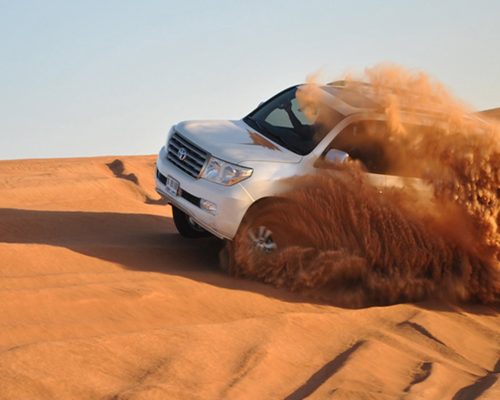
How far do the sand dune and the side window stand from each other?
1536 mm

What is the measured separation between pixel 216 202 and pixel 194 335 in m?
2.25

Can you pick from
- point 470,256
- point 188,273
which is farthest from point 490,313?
point 188,273

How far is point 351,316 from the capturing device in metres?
6.88

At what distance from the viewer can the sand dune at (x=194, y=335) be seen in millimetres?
4863

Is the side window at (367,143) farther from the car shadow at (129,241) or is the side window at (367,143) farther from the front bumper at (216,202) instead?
the car shadow at (129,241)

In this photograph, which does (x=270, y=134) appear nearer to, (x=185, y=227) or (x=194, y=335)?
(x=185, y=227)

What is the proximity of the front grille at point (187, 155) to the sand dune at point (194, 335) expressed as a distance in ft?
3.18

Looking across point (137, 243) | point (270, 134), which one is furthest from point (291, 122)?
point (137, 243)

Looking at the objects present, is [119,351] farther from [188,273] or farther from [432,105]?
[432,105]

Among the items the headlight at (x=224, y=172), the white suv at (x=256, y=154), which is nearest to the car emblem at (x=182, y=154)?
the white suv at (x=256, y=154)

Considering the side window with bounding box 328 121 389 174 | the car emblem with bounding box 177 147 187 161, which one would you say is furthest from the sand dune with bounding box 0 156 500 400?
the side window with bounding box 328 121 389 174

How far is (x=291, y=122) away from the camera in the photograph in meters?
8.72

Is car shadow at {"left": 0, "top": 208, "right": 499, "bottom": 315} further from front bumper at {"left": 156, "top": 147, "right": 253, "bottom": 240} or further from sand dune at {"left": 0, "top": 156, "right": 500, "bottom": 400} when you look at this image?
front bumper at {"left": 156, "top": 147, "right": 253, "bottom": 240}

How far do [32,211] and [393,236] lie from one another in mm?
5017
